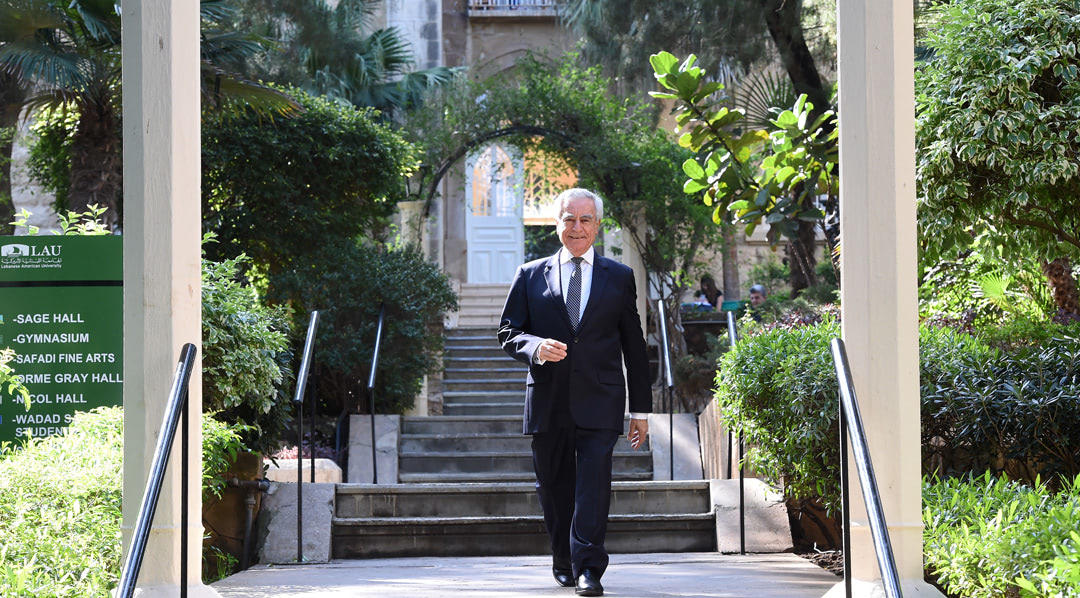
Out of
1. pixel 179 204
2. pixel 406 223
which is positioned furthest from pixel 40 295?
pixel 406 223

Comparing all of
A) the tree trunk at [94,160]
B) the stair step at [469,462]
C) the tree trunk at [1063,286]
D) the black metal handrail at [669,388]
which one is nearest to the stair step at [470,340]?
the tree trunk at [94,160]

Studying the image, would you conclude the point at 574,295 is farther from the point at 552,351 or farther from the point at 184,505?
the point at 184,505

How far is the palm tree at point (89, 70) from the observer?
9344 millimetres

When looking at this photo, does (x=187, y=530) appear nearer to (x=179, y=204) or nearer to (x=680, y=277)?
(x=179, y=204)

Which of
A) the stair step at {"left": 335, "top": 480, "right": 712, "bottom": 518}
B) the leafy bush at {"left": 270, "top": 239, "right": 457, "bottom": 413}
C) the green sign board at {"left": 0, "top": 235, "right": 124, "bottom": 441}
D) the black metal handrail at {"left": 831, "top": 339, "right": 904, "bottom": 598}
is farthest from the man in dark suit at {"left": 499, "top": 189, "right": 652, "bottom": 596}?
the leafy bush at {"left": 270, "top": 239, "right": 457, "bottom": 413}

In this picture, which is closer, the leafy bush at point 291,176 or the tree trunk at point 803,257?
the tree trunk at point 803,257

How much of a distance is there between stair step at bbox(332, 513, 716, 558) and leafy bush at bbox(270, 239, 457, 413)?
175 inches

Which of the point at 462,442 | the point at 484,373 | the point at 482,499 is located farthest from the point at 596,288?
the point at 484,373

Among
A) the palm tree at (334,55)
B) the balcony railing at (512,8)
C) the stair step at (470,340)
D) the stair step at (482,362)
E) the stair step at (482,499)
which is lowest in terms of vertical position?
the stair step at (482,499)

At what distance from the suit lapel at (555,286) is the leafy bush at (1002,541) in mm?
1543

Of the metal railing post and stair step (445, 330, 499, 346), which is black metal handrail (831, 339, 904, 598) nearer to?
the metal railing post

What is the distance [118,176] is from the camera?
10.2 meters

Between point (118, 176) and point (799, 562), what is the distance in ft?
23.6

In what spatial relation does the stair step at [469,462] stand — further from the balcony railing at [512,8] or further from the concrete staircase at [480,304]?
the balcony railing at [512,8]
